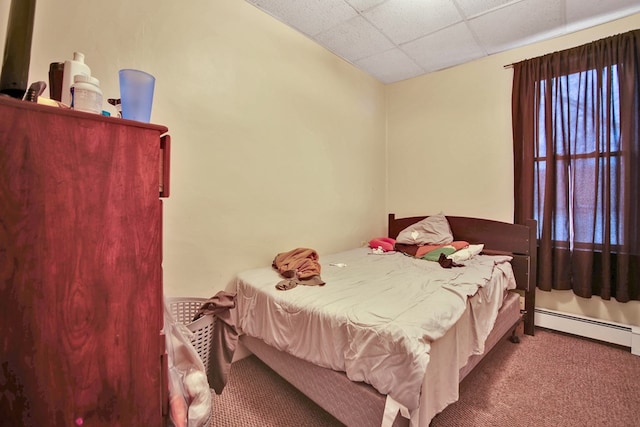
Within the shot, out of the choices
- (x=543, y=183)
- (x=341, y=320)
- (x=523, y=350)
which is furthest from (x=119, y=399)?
(x=543, y=183)

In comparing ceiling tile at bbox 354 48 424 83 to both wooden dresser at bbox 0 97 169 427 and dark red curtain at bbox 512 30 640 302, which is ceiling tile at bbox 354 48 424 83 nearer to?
dark red curtain at bbox 512 30 640 302

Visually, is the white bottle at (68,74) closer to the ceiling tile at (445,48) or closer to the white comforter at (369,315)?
the white comforter at (369,315)

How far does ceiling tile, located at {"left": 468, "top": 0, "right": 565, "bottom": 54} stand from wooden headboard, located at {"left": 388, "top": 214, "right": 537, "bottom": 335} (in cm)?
169

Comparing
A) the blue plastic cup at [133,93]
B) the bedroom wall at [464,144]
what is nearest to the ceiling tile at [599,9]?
the bedroom wall at [464,144]

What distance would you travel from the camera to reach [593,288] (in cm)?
247

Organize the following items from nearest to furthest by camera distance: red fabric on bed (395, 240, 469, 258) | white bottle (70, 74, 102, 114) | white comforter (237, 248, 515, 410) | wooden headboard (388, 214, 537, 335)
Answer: white bottle (70, 74, 102, 114) → white comforter (237, 248, 515, 410) → wooden headboard (388, 214, 537, 335) → red fabric on bed (395, 240, 469, 258)

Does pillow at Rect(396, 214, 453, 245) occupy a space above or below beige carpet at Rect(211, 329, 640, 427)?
above

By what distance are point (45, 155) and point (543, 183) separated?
3391 mm

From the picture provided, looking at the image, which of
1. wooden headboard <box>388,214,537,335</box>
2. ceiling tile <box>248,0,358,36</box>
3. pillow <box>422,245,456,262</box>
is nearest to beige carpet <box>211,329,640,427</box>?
wooden headboard <box>388,214,537,335</box>

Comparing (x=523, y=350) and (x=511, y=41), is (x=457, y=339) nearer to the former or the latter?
(x=523, y=350)

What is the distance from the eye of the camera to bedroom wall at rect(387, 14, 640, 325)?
2637mm

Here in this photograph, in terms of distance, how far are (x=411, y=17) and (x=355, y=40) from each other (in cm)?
55

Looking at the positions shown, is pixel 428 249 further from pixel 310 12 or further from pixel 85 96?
pixel 85 96

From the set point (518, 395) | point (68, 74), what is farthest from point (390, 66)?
point (518, 395)
